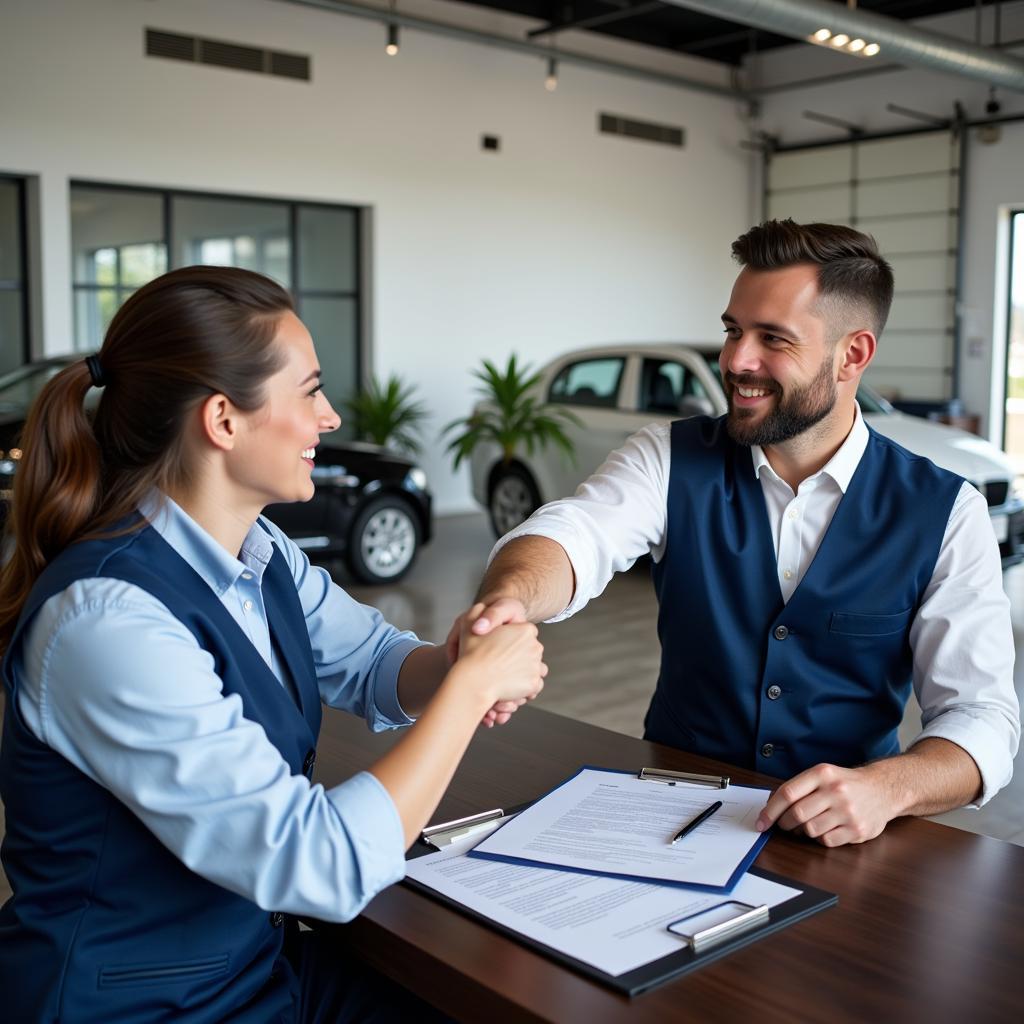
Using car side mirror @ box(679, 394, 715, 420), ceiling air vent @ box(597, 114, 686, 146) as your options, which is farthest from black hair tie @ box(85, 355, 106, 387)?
ceiling air vent @ box(597, 114, 686, 146)

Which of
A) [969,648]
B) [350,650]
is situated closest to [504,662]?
[350,650]

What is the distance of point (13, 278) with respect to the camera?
8.65 meters

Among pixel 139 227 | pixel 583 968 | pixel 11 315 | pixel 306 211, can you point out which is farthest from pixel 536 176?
pixel 583 968

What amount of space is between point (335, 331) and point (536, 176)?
8.53 ft

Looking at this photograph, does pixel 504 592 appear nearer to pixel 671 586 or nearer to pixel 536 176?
pixel 671 586

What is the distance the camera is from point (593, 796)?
167 cm

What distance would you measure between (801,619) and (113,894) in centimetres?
115

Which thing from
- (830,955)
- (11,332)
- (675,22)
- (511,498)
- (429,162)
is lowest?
(511,498)

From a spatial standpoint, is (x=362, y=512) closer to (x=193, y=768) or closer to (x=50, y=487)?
(x=50, y=487)

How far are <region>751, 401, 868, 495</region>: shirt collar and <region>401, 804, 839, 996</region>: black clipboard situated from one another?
2.71ft

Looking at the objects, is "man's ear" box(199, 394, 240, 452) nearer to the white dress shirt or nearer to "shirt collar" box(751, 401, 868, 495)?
the white dress shirt

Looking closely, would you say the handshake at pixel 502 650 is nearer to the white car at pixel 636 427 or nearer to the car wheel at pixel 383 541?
the white car at pixel 636 427

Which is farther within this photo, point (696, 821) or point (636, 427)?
point (636, 427)

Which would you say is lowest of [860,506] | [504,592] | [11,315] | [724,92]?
[504,592]
